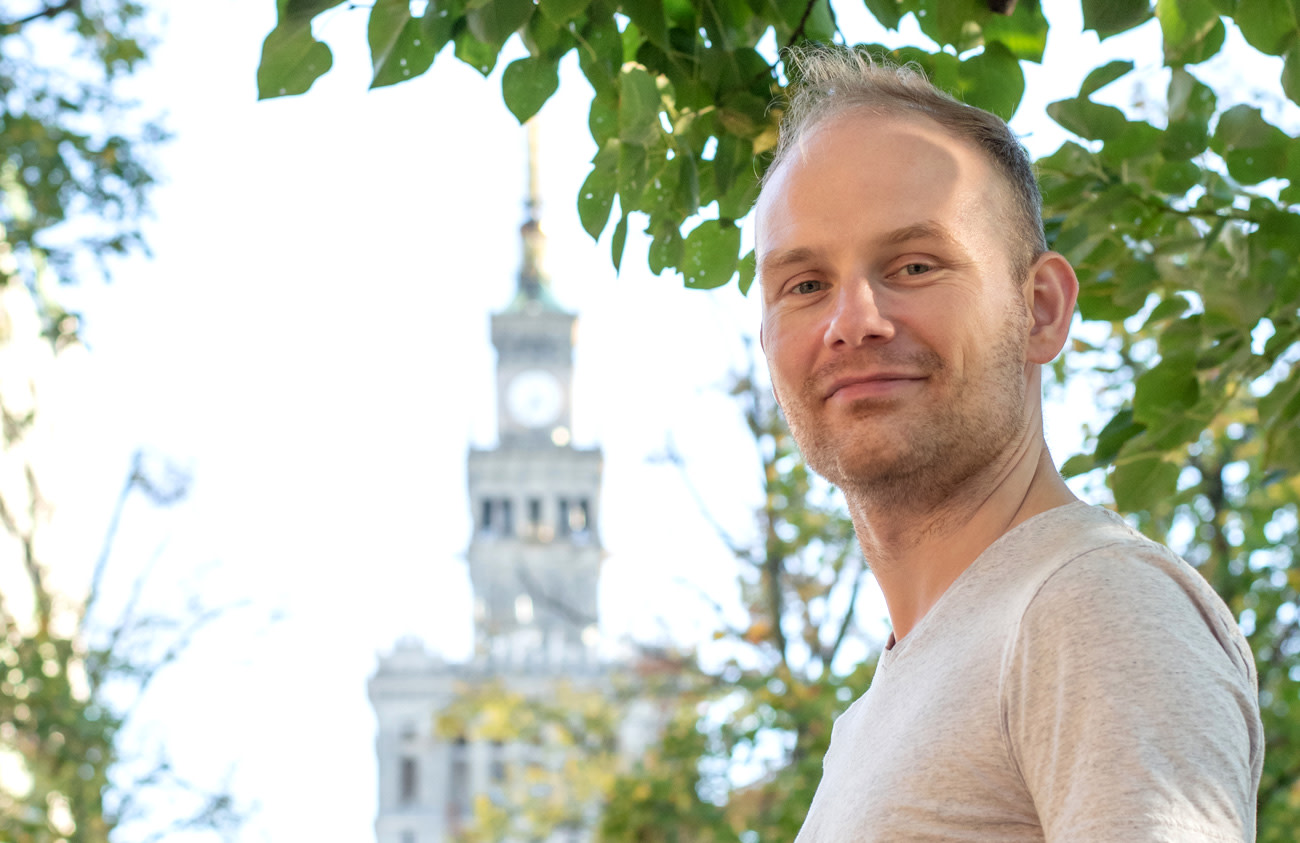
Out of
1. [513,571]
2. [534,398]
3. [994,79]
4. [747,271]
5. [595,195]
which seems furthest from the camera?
[534,398]

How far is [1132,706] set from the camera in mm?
1190

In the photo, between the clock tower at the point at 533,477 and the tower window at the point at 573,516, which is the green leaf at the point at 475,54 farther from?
the tower window at the point at 573,516

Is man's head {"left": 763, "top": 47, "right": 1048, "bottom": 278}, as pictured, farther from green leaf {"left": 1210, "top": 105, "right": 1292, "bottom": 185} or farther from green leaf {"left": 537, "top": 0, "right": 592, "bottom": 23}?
green leaf {"left": 1210, "top": 105, "right": 1292, "bottom": 185}

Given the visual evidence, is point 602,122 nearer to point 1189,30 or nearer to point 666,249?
point 666,249

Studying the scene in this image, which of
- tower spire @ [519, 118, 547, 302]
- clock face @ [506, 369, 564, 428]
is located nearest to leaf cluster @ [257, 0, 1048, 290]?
clock face @ [506, 369, 564, 428]

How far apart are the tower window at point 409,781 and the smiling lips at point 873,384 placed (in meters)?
73.2

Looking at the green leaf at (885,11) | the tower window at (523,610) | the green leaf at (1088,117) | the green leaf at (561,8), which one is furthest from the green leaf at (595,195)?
the tower window at (523,610)

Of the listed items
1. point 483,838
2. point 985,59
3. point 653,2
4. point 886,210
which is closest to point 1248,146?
point 985,59

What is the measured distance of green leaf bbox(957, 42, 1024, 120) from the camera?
242 centimetres

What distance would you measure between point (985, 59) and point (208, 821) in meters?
15.5

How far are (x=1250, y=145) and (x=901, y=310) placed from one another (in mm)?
1505

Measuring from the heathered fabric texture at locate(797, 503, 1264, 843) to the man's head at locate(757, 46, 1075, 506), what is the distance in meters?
0.13

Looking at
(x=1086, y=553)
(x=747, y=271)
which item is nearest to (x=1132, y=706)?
(x=1086, y=553)

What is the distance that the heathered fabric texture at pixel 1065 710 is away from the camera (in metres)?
1.17
